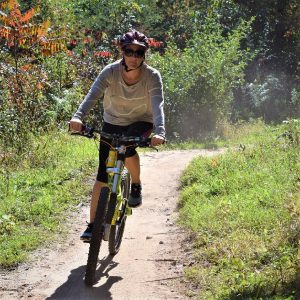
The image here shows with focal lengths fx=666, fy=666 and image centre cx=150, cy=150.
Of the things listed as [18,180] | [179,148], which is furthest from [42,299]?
[179,148]

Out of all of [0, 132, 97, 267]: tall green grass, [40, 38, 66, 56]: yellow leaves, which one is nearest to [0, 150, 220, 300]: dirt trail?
[0, 132, 97, 267]: tall green grass

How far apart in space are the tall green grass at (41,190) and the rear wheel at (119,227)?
834 mm

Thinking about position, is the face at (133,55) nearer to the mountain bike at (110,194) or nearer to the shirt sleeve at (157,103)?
the shirt sleeve at (157,103)

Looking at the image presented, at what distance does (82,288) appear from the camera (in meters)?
5.80

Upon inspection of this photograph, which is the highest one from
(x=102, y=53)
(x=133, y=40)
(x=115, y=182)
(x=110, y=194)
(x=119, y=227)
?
(x=133, y=40)

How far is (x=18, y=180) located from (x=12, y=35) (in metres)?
3.59

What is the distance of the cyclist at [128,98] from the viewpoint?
603 cm

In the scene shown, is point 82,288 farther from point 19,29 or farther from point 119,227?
point 19,29

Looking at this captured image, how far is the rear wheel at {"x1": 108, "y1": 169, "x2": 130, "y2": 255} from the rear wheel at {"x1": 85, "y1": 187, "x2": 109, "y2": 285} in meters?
0.65

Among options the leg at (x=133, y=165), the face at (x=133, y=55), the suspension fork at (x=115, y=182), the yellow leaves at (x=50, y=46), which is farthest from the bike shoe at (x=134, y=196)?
the yellow leaves at (x=50, y=46)

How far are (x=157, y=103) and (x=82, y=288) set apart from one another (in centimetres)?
180

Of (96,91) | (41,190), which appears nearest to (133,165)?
(96,91)

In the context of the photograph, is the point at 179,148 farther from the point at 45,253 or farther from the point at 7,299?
the point at 7,299

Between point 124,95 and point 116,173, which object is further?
point 124,95
